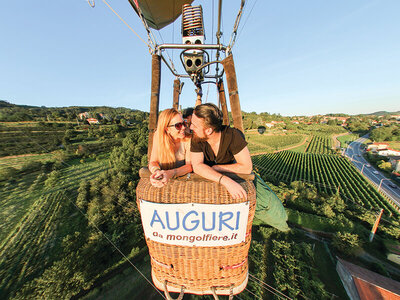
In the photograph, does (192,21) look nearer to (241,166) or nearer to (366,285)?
(241,166)

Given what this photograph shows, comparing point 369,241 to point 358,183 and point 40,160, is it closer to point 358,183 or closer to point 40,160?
point 358,183

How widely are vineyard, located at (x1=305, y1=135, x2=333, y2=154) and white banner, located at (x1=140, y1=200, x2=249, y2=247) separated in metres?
50.0

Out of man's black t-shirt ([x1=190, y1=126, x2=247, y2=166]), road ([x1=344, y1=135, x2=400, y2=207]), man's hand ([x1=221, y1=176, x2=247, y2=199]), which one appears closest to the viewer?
man's hand ([x1=221, y1=176, x2=247, y2=199])

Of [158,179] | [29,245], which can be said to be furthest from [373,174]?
[29,245]

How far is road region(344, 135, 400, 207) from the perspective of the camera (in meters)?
20.6

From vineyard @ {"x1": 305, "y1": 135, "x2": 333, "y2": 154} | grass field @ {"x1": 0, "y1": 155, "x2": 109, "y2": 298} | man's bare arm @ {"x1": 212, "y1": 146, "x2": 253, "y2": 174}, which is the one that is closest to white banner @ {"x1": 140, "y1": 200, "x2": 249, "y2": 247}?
man's bare arm @ {"x1": 212, "y1": 146, "x2": 253, "y2": 174}

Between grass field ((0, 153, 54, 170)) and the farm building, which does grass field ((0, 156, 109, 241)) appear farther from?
the farm building

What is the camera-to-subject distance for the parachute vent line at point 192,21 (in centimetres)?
244

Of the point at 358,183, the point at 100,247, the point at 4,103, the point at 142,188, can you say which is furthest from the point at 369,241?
the point at 4,103

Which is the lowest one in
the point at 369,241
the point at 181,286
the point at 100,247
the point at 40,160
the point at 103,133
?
the point at 100,247

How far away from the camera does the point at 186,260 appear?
1.22 meters

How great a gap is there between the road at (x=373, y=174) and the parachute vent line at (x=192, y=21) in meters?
30.8

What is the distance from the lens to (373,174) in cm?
2727

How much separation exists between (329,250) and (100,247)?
17216 mm
